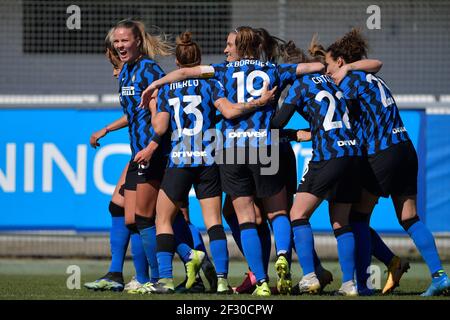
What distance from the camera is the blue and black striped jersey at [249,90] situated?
766 centimetres

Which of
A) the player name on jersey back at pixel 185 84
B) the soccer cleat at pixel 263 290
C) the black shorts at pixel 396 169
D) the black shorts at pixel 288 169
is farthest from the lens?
the black shorts at pixel 288 169

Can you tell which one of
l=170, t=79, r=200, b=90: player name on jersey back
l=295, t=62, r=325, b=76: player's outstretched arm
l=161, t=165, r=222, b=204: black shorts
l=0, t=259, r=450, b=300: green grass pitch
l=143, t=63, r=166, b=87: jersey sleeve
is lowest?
l=0, t=259, r=450, b=300: green grass pitch

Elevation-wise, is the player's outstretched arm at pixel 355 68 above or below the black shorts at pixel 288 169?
above

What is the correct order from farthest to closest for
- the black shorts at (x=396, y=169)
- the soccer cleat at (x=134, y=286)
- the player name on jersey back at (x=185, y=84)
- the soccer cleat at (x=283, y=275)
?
the soccer cleat at (x=134, y=286), the player name on jersey back at (x=185, y=84), the black shorts at (x=396, y=169), the soccer cleat at (x=283, y=275)

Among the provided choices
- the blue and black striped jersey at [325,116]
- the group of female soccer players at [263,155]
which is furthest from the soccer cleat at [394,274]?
the blue and black striped jersey at [325,116]

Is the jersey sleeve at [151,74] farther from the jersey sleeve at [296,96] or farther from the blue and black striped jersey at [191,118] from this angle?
the jersey sleeve at [296,96]

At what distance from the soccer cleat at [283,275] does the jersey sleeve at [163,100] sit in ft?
4.71

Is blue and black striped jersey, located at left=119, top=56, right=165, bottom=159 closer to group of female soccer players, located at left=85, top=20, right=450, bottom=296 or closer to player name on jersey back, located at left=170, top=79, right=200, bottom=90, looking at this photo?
group of female soccer players, located at left=85, top=20, right=450, bottom=296

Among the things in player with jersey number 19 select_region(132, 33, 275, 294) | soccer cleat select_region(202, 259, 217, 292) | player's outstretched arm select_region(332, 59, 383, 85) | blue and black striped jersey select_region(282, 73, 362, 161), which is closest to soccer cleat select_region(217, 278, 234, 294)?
player with jersey number 19 select_region(132, 33, 275, 294)

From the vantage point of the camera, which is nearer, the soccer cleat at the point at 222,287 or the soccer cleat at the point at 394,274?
the soccer cleat at the point at 222,287

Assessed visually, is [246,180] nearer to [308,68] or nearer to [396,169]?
[308,68]

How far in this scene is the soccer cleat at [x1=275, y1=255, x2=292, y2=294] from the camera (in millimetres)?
7340

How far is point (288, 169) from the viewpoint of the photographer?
316 inches

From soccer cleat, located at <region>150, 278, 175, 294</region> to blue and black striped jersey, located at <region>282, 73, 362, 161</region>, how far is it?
1444 millimetres
